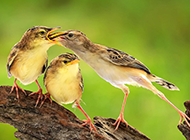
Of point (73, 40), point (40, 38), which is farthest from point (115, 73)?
point (40, 38)

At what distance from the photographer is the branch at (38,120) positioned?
6.36ft

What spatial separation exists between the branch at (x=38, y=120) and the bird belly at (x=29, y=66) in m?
0.13

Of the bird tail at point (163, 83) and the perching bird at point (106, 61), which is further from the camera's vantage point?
the bird tail at point (163, 83)

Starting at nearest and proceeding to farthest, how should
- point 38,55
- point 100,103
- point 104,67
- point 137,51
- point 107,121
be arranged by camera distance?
point 38,55 → point 104,67 → point 107,121 → point 100,103 → point 137,51

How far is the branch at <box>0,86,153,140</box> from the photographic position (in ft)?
6.36

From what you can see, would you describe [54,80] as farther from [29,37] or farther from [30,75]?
[29,37]

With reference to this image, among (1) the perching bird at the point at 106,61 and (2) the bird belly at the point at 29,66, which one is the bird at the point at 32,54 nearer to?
(2) the bird belly at the point at 29,66

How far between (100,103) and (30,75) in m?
1.80

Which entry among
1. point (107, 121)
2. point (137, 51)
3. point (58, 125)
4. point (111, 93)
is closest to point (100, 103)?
point (111, 93)

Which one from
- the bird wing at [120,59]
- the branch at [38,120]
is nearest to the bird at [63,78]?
the branch at [38,120]

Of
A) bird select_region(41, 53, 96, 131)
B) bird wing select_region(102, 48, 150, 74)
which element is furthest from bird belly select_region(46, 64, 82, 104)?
bird wing select_region(102, 48, 150, 74)

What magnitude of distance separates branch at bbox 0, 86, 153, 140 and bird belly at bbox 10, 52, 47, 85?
0.44 ft

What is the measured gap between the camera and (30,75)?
191 cm

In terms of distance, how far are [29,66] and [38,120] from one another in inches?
12.9
